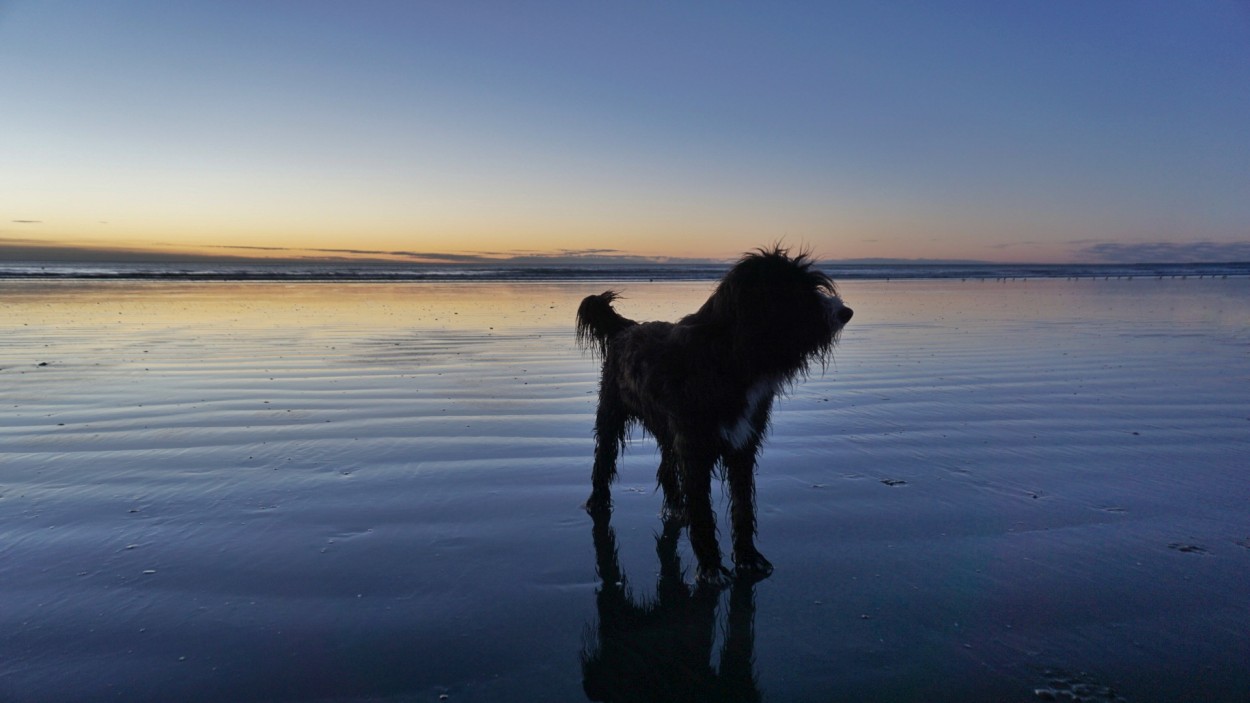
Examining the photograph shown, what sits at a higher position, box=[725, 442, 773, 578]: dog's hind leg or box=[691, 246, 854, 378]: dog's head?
box=[691, 246, 854, 378]: dog's head

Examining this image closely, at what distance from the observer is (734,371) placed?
3.65m

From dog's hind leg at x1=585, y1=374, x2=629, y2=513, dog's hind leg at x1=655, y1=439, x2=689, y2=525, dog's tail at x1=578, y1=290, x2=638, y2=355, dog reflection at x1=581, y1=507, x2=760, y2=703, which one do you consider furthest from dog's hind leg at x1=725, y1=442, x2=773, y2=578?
dog's tail at x1=578, y1=290, x2=638, y2=355

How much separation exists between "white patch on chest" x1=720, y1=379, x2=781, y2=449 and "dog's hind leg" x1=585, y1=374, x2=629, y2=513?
1100mm

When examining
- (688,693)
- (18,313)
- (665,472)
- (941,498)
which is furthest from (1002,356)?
(18,313)

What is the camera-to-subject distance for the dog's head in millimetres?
3553

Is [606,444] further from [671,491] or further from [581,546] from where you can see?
[581,546]

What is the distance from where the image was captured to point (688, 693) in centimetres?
274

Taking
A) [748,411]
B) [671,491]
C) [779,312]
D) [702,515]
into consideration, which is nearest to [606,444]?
[671,491]

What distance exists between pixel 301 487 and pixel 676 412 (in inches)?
115

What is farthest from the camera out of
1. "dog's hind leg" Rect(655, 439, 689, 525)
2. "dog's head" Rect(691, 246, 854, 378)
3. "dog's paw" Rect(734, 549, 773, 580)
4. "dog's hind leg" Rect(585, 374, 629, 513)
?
"dog's hind leg" Rect(585, 374, 629, 513)

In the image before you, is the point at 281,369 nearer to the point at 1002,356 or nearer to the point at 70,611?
the point at 70,611

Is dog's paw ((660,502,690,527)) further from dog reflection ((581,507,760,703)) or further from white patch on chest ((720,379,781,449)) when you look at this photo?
white patch on chest ((720,379,781,449))

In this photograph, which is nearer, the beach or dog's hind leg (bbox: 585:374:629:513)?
the beach

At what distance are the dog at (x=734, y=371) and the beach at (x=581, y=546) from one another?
0.33 m
